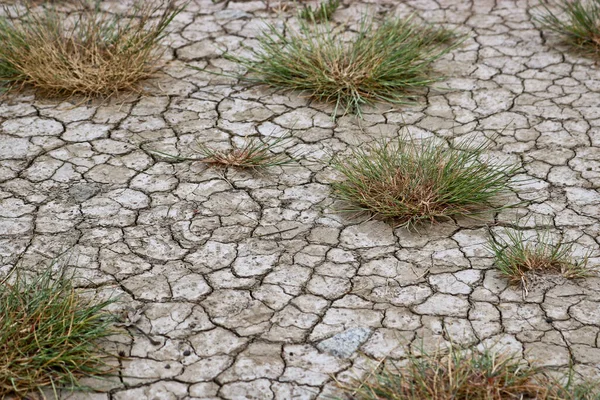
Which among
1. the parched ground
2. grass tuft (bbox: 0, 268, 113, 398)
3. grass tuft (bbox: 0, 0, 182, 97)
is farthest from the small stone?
grass tuft (bbox: 0, 0, 182, 97)

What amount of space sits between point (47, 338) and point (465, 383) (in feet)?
4.66

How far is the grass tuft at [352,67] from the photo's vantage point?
4.93m

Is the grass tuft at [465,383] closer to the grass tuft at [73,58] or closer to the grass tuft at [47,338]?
the grass tuft at [47,338]

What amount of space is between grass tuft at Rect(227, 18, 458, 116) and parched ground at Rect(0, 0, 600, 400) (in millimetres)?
122

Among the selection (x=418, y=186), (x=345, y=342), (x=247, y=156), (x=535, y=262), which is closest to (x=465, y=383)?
(x=345, y=342)

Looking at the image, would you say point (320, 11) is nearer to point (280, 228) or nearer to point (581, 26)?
point (581, 26)

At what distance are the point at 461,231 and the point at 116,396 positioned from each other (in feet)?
5.62

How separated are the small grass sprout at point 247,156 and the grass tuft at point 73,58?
787 millimetres

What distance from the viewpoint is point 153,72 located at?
207 inches

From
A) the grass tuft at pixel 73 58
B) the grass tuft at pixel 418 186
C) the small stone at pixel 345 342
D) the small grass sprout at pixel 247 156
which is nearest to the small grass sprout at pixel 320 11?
the grass tuft at pixel 73 58

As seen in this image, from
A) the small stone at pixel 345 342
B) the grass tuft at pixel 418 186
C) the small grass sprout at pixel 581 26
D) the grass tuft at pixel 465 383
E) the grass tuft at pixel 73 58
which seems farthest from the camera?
the small grass sprout at pixel 581 26

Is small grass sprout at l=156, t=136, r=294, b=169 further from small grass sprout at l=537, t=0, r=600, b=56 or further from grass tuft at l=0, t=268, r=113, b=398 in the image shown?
small grass sprout at l=537, t=0, r=600, b=56

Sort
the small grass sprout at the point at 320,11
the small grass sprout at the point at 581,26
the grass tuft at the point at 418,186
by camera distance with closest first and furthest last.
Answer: the grass tuft at the point at 418,186 → the small grass sprout at the point at 581,26 → the small grass sprout at the point at 320,11

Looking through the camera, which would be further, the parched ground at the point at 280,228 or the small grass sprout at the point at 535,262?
the small grass sprout at the point at 535,262
